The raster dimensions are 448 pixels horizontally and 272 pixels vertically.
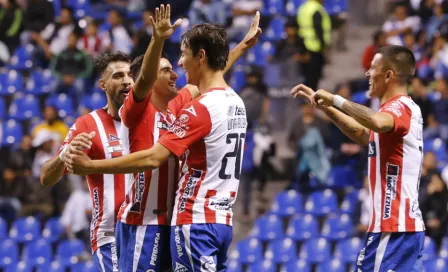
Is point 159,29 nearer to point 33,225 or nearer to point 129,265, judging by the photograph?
point 129,265

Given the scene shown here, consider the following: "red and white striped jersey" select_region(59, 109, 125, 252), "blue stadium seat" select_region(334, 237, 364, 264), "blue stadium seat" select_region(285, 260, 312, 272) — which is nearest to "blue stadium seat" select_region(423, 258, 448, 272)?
"blue stadium seat" select_region(334, 237, 364, 264)

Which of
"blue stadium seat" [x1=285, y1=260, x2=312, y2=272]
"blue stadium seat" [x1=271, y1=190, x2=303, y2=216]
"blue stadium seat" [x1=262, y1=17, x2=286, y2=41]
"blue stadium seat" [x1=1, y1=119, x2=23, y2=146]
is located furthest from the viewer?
"blue stadium seat" [x1=262, y1=17, x2=286, y2=41]

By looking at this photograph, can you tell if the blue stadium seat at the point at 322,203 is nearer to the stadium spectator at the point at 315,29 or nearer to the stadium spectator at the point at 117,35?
the stadium spectator at the point at 315,29

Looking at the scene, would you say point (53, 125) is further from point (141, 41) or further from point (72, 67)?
point (141, 41)

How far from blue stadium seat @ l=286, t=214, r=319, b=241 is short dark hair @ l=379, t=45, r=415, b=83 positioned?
7.66 meters

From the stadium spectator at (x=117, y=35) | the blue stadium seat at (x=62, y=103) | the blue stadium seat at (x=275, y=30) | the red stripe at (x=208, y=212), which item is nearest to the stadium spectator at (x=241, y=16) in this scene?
the blue stadium seat at (x=275, y=30)

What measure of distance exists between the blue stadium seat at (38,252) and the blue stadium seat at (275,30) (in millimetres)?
6313

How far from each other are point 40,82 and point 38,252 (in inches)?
182

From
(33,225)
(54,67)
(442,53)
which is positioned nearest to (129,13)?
(54,67)

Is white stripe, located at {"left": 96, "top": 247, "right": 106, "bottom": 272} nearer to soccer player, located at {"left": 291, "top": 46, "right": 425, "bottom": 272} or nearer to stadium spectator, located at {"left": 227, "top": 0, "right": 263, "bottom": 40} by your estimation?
soccer player, located at {"left": 291, "top": 46, "right": 425, "bottom": 272}

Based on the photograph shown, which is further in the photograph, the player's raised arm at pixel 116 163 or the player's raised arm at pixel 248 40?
the player's raised arm at pixel 248 40

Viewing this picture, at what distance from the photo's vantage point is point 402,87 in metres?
7.80

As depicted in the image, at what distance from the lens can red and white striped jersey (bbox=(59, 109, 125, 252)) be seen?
8039mm

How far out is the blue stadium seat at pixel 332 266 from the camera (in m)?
14.2
